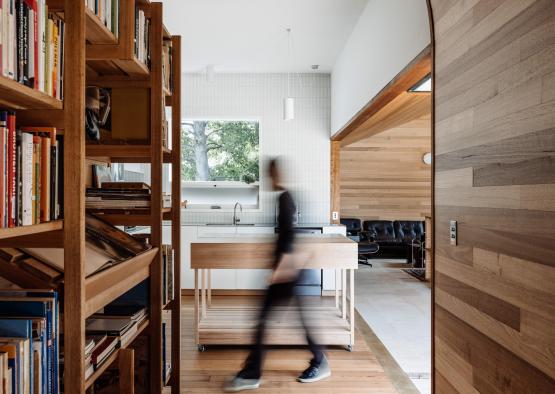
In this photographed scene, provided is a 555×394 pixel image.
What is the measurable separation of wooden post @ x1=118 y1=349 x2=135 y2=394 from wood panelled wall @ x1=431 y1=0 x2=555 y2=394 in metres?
1.34

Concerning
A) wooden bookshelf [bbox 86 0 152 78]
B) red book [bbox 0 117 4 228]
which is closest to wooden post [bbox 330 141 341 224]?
wooden bookshelf [bbox 86 0 152 78]

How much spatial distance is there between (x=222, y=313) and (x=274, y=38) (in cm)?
284

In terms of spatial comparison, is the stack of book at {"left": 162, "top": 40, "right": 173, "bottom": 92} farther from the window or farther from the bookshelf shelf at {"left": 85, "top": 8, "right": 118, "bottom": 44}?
the window

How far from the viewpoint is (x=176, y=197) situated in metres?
2.69

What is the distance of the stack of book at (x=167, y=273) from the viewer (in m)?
2.36

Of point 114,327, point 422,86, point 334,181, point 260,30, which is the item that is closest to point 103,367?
point 114,327

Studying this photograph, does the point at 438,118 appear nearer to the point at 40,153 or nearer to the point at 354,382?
the point at 40,153

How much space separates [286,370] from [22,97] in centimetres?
275

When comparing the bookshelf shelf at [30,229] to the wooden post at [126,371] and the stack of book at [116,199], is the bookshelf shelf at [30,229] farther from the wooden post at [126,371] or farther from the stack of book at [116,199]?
the stack of book at [116,199]

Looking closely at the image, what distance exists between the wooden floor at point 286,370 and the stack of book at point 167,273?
0.90m

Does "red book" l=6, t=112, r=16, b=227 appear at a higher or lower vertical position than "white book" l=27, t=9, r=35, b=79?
lower

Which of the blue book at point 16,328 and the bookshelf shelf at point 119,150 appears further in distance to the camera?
the bookshelf shelf at point 119,150

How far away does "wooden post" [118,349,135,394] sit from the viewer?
166 cm

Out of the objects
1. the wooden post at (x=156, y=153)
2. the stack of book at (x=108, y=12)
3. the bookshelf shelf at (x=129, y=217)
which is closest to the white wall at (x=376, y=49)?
the wooden post at (x=156, y=153)
